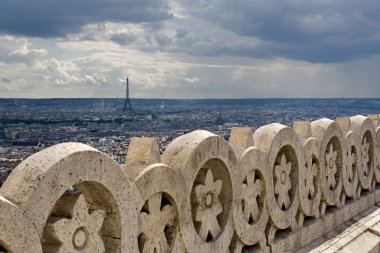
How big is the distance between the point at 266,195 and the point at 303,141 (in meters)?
1.18

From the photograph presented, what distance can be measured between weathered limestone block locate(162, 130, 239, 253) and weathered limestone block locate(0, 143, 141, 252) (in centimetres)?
67

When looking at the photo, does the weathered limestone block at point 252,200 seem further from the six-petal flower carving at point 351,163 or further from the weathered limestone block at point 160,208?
the six-petal flower carving at point 351,163

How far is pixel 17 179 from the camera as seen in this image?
2887 millimetres

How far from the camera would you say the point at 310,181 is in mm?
6504

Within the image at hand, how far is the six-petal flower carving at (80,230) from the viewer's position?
3092mm

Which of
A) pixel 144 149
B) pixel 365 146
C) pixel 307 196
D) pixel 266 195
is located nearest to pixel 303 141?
A: pixel 307 196

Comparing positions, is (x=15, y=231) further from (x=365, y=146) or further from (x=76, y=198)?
(x=365, y=146)

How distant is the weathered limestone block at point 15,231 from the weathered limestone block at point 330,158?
15.1 feet

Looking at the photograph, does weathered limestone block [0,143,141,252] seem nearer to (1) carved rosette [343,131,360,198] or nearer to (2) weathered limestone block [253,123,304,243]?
(2) weathered limestone block [253,123,304,243]

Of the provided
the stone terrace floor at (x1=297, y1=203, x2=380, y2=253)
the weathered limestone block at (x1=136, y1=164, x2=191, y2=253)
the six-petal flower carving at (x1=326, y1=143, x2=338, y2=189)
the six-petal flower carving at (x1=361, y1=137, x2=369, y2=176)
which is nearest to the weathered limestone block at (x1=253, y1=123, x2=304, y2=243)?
the stone terrace floor at (x1=297, y1=203, x2=380, y2=253)

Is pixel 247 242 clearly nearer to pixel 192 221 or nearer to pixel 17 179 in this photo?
pixel 192 221

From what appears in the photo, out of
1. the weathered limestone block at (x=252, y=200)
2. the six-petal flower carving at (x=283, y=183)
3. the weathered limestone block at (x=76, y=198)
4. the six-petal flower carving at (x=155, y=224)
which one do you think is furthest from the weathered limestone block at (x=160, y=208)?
the six-petal flower carving at (x=283, y=183)

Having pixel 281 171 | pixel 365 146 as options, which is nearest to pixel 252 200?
pixel 281 171

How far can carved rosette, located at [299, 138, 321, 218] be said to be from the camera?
629 cm
